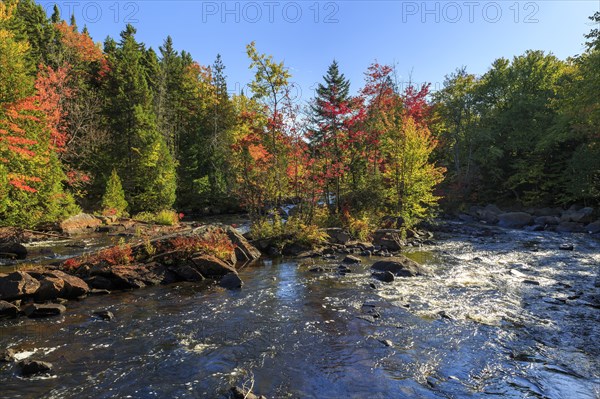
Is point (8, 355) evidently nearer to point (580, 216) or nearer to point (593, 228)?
point (593, 228)

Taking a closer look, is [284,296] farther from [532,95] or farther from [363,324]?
[532,95]

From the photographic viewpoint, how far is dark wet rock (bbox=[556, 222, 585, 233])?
24253 millimetres

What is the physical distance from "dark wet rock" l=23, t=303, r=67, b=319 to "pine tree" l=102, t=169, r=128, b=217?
60.6 ft

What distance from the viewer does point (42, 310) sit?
8.09 metres

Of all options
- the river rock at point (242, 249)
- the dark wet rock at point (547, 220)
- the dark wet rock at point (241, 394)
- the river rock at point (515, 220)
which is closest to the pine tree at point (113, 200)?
the river rock at point (242, 249)

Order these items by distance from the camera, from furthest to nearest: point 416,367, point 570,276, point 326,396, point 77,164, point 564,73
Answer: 1. point 564,73
2. point 77,164
3. point 570,276
4. point 416,367
5. point 326,396

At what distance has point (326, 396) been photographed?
5.04 meters

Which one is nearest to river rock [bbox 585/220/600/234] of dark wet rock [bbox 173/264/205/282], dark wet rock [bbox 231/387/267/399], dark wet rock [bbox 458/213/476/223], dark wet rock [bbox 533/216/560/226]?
dark wet rock [bbox 533/216/560/226]

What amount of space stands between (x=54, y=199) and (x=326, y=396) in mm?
21595

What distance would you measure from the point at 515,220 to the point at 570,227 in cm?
357

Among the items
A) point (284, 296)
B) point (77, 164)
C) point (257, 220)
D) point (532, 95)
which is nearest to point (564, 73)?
point (532, 95)

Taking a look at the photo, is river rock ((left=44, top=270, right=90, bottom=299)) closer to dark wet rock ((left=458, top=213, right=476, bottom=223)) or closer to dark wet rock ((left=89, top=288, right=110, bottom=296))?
dark wet rock ((left=89, top=288, right=110, bottom=296))

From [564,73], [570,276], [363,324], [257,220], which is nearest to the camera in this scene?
[363,324]

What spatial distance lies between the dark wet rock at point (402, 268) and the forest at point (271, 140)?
221 inches
